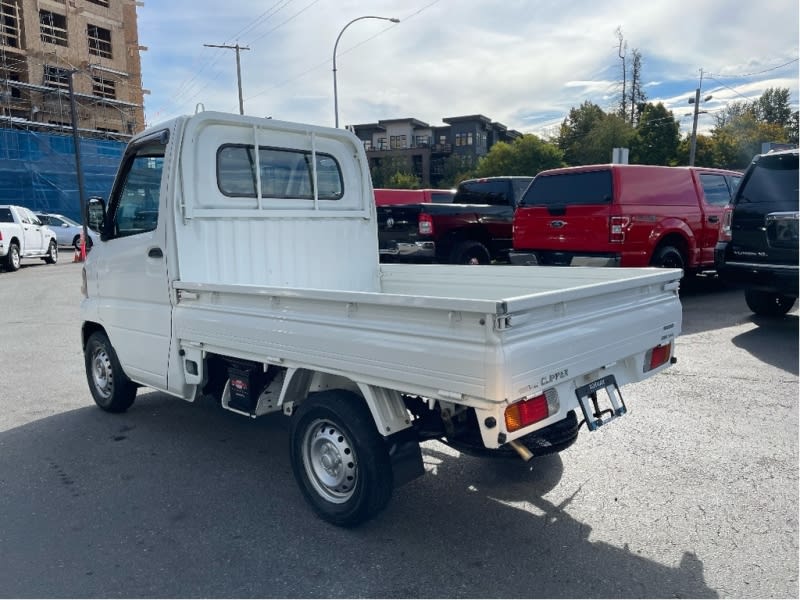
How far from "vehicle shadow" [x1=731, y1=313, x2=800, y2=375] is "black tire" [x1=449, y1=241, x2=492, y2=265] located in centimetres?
495

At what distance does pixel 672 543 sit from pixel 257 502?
7.75 feet

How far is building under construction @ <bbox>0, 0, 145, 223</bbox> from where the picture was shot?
119ft

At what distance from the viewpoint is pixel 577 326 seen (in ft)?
10.6

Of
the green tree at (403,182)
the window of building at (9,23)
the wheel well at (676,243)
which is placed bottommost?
the wheel well at (676,243)

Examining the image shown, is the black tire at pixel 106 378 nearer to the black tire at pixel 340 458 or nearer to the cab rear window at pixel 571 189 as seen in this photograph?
the black tire at pixel 340 458

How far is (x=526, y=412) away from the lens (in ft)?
9.59

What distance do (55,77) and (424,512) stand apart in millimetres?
45391

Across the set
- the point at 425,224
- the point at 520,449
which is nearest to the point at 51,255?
the point at 425,224

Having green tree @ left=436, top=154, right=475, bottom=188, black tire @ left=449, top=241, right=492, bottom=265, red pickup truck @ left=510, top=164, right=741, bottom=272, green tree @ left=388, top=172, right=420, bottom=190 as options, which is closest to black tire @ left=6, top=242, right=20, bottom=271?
black tire @ left=449, top=241, right=492, bottom=265

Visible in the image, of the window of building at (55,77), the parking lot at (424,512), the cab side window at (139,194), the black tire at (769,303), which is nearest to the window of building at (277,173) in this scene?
the cab side window at (139,194)

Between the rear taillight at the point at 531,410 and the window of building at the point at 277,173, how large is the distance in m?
3.00

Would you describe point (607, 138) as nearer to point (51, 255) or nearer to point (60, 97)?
point (60, 97)

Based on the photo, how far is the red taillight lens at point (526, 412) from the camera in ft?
9.36

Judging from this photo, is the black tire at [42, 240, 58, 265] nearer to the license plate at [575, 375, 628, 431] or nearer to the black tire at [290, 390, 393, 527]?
the black tire at [290, 390, 393, 527]
